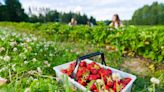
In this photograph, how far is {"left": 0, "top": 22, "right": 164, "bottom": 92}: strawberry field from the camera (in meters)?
3.54

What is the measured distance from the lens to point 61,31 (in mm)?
10883

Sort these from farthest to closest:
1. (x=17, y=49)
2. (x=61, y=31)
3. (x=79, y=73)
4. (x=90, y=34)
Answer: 1. (x=61, y=31)
2. (x=90, y=34)
3. (x=17, y=49)
4. (x=79, y=73)

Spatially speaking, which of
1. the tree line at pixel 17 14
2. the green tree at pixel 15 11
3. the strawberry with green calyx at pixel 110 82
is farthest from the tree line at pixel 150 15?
the strawberry with green calyx at pixel 110 82

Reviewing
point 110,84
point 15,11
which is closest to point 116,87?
point 110,84

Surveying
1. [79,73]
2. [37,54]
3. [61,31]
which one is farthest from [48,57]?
[61,31]

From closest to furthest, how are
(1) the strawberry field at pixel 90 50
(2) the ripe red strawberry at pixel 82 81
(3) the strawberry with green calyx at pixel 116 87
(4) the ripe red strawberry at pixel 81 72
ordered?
(3) the strawberry with green calyx at pixel 116 87 < (2) the ripe red strawberry at pixel 82 81 < (4) the ripe red strawberry at pixel 81 72 < (1) the strawberry field at pixel 90 50

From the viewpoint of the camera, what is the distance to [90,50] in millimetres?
7961

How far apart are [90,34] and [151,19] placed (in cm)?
6182

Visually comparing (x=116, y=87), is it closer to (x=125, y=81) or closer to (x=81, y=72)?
(x=125, y=81)

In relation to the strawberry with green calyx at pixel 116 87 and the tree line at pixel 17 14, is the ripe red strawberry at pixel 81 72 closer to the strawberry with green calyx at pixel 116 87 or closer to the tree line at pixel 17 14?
the strawberry with green calyx at pixel 116 87

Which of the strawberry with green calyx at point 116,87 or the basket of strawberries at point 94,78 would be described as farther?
the basket of strawberries at point 94,78

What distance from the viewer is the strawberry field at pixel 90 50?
3.54 metres

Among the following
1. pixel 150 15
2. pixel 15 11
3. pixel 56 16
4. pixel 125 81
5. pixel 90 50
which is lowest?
pixel 150 15

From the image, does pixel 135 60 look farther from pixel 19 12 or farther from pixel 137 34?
pixel 19 12
